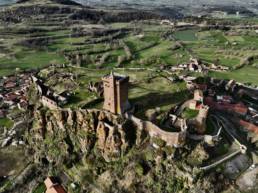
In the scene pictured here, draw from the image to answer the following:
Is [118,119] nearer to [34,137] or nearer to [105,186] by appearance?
[105,186]

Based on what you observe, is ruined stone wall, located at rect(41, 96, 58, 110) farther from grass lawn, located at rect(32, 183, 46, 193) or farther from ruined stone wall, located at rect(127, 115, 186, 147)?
ruined stone wall, located at rect(127, 115, 186, 147)

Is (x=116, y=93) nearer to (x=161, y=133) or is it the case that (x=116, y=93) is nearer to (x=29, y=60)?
Answer: (x=161, y=133)

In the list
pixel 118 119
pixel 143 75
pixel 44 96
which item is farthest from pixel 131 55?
pixel 118 119

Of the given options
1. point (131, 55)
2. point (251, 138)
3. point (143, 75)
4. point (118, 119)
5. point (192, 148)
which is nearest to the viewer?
point (192, 148)

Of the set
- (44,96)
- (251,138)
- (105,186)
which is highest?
(44,96)

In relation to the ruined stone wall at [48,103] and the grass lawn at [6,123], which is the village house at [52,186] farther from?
the grass lawn at [6,123]

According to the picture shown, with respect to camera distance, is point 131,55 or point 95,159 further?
point 131,55

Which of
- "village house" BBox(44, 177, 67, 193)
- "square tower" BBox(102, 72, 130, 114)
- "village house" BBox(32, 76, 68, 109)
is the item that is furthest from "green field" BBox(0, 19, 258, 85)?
"village house" BBox(44, 177, 67, 193)
